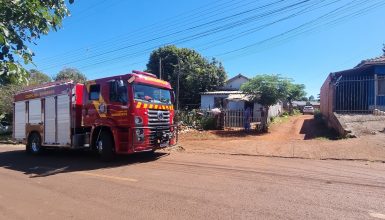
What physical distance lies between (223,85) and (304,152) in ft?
105

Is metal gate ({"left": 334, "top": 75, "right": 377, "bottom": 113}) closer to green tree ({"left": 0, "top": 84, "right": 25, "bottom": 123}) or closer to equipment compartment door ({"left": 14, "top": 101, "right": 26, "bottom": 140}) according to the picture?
equipment compartment door ({"left": 14, "top": 101, "right": 26, "bottom": 140})

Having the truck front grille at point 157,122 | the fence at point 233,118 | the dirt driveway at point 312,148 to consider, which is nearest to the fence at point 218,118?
the fence at point 233,118

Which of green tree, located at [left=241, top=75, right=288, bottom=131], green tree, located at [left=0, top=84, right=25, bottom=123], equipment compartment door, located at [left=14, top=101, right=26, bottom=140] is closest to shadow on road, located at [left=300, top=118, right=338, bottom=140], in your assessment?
green tree, located at [left=241, top=75, right=288, bottom=131]

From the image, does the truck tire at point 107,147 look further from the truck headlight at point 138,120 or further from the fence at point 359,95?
the fence at point 359,95

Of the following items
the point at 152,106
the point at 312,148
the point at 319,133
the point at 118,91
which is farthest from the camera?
the point at 319,133

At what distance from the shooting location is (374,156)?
11.7m

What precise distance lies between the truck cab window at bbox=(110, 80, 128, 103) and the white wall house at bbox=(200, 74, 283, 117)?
44.5ft

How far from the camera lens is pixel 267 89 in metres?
22.4

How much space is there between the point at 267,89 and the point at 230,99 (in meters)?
8.14

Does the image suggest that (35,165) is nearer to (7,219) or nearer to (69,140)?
(69,140)

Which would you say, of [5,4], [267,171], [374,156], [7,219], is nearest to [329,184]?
[267,171]

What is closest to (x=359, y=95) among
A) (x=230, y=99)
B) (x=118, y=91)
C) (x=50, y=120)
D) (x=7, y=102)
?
(x=230, y=99)

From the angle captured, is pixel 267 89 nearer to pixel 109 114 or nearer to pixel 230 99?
pixel 230 99

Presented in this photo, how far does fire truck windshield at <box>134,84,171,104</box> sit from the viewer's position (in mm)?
12351
